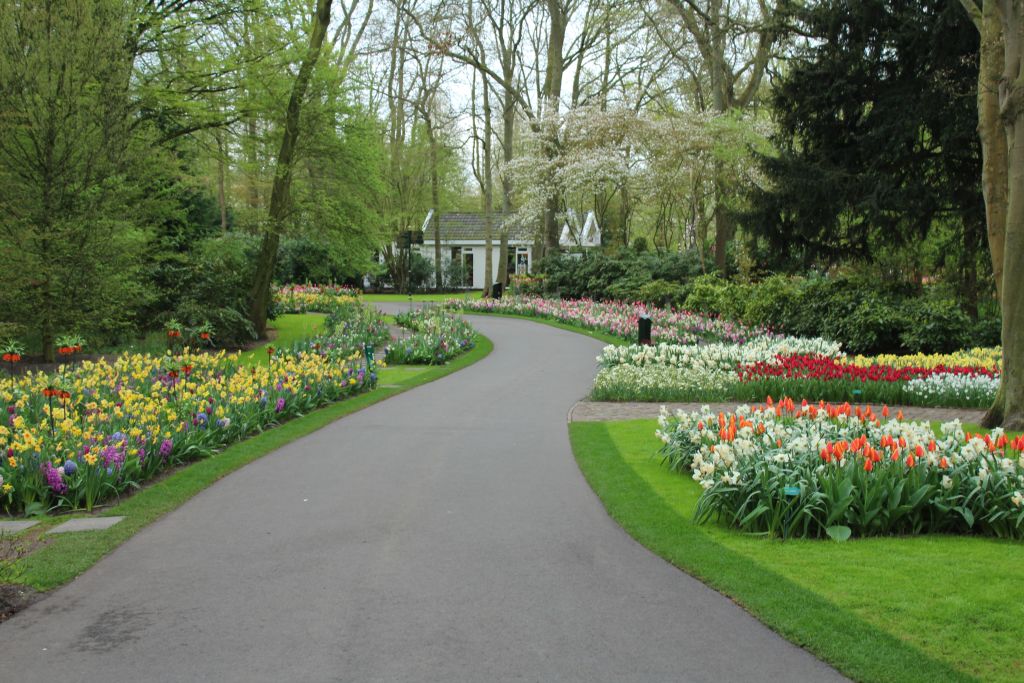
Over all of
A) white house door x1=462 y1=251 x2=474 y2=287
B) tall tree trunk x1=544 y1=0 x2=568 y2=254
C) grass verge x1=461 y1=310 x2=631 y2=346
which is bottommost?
grass verge x1=461 y1=310 x2=631 y2=346

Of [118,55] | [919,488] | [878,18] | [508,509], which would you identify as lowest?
[508,509]

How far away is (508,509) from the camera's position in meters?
6.97

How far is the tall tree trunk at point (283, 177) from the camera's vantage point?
19938mm

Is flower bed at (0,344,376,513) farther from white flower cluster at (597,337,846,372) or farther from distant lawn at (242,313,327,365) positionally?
distant lawn at (242,313,327,365)

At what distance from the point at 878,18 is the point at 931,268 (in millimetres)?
7642

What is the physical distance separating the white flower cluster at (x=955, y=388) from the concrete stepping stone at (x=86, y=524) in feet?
33.9

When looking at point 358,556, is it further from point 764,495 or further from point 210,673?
point 764,495

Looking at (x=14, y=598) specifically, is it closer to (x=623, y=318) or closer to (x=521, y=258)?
(x=623, y=318)

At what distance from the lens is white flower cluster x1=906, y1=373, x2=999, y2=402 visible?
11.3 m

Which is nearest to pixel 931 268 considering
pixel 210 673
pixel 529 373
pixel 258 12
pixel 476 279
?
pixel 529 373

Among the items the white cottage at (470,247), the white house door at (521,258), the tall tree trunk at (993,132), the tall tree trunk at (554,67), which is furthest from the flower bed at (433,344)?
the white house door at (521,258)

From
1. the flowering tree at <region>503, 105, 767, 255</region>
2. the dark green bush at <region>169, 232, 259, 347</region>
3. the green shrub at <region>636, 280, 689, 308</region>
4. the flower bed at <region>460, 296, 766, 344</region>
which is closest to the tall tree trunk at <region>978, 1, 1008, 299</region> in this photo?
the flower bed at <region>460, 296, 766, 344</region>

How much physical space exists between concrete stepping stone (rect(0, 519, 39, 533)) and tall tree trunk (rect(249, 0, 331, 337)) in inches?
564

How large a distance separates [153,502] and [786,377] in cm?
895
